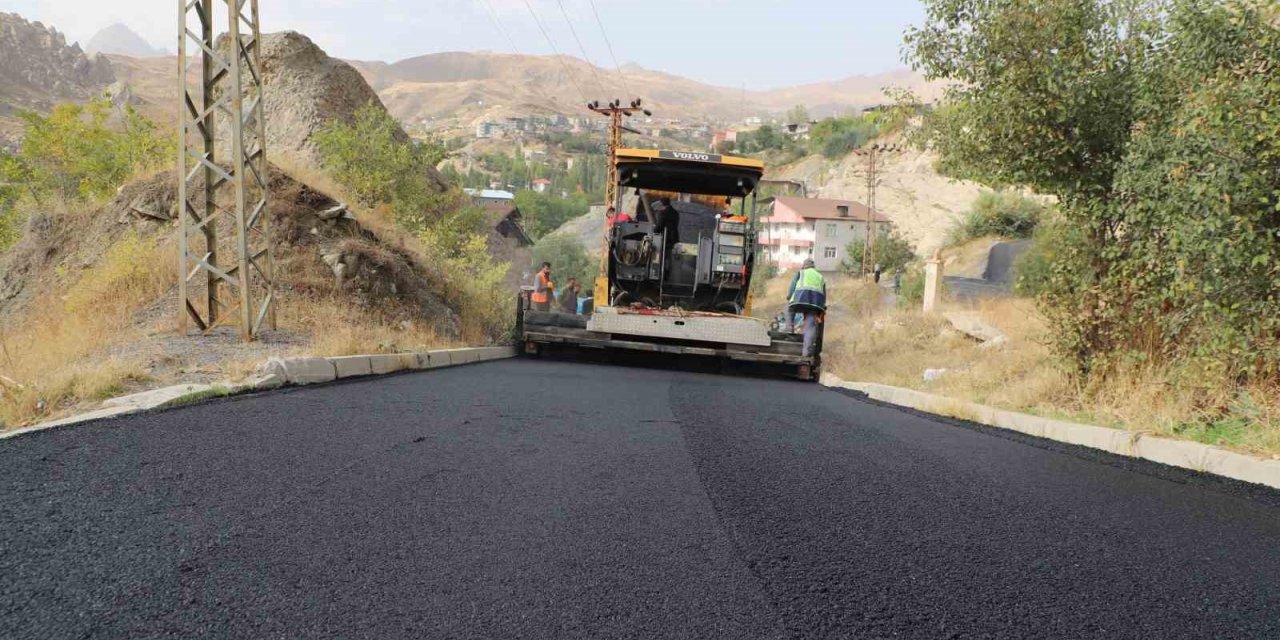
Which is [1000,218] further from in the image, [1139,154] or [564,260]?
[1139,154]

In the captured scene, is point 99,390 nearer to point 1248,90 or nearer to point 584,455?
point 584,455

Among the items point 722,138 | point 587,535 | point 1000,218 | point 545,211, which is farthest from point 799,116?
point 587,535

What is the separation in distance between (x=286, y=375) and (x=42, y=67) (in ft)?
509

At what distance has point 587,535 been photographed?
390 cm

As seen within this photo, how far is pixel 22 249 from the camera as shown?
15.5 metres

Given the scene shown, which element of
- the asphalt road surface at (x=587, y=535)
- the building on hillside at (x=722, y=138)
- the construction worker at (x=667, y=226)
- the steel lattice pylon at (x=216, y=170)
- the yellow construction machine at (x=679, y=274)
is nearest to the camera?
the asphalt road surface at (x=587, y=535)

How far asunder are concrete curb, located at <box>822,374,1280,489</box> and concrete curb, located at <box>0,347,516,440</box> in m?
5.78

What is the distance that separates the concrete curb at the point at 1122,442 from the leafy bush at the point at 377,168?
45.3 ft

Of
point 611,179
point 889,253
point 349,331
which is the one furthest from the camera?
point 889,253

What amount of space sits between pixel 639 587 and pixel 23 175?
2816 centimetres

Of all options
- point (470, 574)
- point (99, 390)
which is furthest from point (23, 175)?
point (470, 574)

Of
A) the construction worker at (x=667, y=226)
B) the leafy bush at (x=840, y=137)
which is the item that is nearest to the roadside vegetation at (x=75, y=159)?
the construction worker at (x=667, y=226)

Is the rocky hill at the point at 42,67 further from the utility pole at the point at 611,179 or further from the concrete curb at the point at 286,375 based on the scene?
the concrete curb at the point at 286,375

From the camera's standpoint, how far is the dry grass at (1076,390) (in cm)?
672
